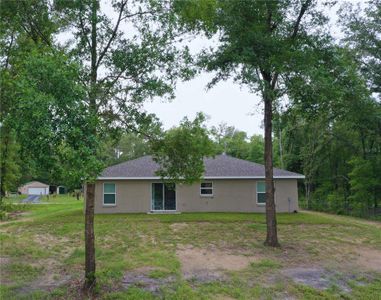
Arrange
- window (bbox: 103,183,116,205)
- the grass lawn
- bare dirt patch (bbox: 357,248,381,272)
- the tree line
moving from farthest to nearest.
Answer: window (bbox: 103,183,116,205)
bare dirt patch (bbox: 357,248,381,272)
the grass lawn
the tree line

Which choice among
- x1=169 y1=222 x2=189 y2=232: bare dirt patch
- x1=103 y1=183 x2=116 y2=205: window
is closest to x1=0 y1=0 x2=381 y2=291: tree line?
x1=169 y1=222 x2=189 y2=232: bare dirt patch

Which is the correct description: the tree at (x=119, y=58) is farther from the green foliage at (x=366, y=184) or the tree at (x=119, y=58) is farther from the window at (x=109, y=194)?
the green foliage at (x=366, y=184)

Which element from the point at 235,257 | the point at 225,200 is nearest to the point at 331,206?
the point at 225,200

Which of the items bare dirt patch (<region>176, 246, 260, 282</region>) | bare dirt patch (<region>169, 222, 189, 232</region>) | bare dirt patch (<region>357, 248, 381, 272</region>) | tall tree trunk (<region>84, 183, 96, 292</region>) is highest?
tall tree trunk (<region>84, 183, 96, 292</region>)

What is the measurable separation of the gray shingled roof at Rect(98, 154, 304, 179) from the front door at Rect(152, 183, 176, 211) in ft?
3.27

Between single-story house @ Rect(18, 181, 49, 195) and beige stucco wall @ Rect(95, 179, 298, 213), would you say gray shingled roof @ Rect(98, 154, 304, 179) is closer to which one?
beige stucco wall @ Rect(95, 179, 298, 213)

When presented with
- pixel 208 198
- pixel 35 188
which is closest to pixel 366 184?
pixel 208 198

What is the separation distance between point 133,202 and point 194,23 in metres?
14.0

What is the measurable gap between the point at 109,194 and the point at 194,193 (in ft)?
16.7

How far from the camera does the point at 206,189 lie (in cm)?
2038

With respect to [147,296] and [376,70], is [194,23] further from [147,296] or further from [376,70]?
[376,70]

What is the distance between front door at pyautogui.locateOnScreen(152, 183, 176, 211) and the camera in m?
20.2

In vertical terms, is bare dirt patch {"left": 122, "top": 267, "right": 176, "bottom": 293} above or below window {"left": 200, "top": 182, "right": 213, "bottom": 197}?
below

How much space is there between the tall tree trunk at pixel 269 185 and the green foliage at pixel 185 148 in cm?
409
